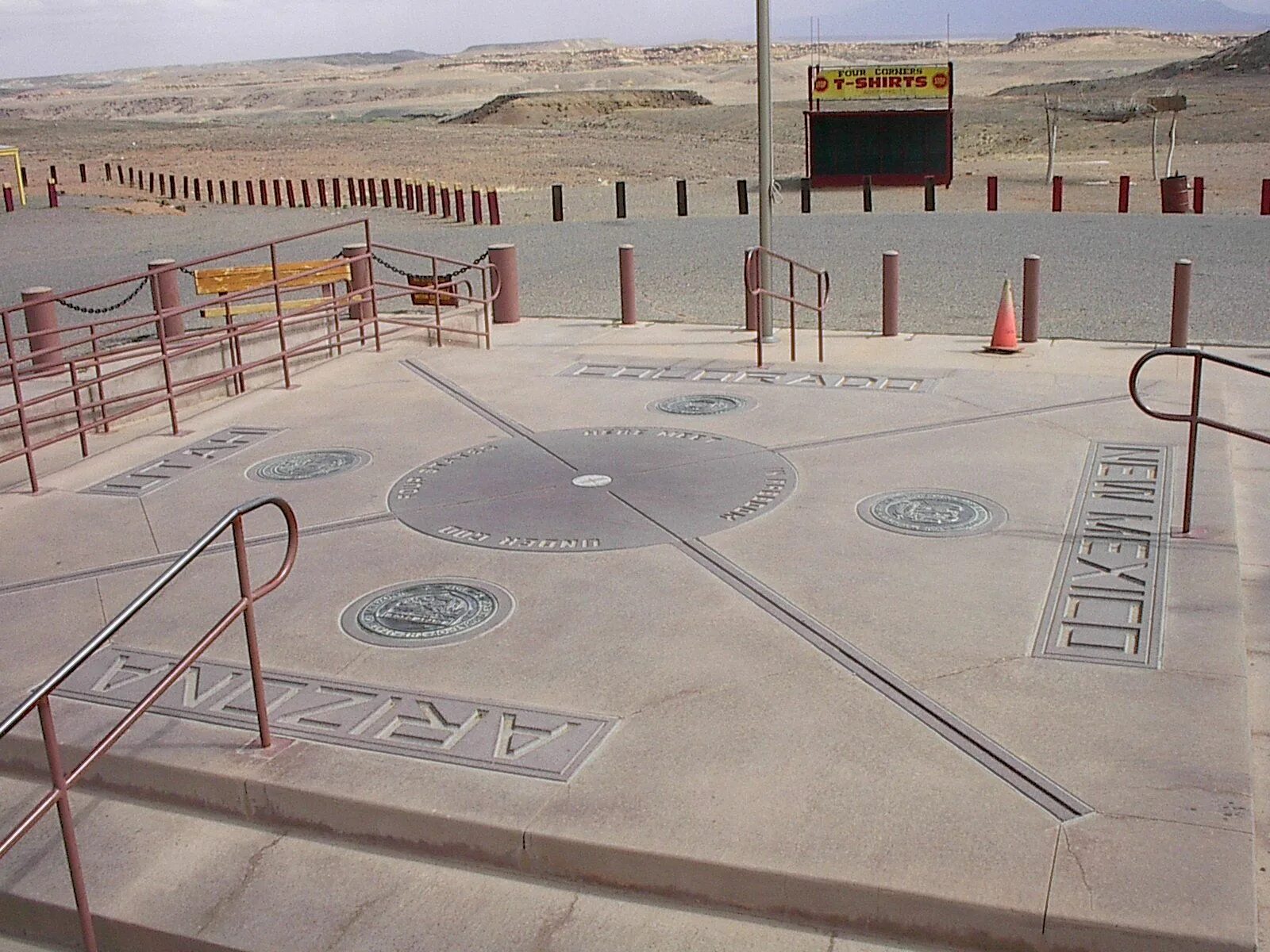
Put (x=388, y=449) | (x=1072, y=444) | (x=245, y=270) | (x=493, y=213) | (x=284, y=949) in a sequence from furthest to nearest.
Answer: (x=493, y=213)
(x=245, y=270)
(x=388, y=449)
(x=1072, y=444)
(x=284, y=949)

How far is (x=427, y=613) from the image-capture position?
6684 mm

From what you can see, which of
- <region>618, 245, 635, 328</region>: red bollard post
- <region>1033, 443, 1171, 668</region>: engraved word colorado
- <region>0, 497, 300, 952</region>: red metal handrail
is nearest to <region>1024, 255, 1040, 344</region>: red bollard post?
<region>618, 245, 635, 328</region>: red bollard post

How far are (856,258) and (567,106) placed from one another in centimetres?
6908

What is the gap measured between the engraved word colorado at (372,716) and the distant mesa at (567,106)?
72.9m

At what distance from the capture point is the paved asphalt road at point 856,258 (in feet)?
50.9

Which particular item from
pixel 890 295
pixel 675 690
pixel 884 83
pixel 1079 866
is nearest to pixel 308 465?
pixel 675 690

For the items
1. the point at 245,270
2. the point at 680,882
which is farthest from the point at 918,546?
the point at 245,270

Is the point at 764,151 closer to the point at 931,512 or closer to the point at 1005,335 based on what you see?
the point at 1005,335

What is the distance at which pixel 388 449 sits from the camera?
973 cm

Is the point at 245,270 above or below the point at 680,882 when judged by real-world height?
above

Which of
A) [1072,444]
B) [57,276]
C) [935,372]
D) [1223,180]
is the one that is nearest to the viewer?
[1072,444]

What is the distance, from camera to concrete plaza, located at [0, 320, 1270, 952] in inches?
175

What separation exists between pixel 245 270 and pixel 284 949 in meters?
11.6

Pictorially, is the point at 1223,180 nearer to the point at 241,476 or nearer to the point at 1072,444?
the point at 1072,444
